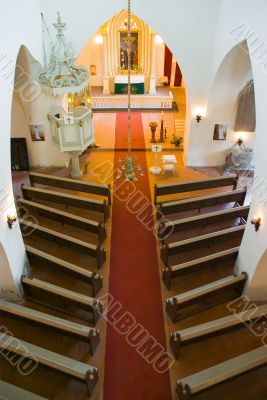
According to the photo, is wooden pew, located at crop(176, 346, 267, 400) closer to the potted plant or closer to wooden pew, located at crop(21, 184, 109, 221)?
wooden pew, located at crop(21, 184, 109, 221)

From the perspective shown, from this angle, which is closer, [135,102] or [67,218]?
[67,218]

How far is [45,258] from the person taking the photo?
752cm

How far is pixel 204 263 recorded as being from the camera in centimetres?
744

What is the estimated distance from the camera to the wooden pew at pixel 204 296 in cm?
666

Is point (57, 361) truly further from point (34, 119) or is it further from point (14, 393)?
point (34, 119)

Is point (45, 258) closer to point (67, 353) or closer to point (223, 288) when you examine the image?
point (67, 353)

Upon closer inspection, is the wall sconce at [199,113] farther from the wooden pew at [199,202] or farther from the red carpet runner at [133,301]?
the wooden pew at [199,202]

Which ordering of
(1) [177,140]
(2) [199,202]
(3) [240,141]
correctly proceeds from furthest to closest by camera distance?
(1) [177,140], (3) [240,141], (2) [199,202]

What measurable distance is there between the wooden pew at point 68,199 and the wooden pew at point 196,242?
2220 millimetres

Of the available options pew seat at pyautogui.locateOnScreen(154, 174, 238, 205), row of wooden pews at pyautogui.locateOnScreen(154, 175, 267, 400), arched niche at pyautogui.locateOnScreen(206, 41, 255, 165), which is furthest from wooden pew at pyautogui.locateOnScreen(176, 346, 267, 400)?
arched niche at pyautogui.locateOnScreen(206, 41, 255, 165)

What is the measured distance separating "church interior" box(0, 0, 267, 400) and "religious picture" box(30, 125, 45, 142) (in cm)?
4

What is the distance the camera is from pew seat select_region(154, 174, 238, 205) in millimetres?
9992

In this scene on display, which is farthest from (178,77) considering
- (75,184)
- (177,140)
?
(75,184)

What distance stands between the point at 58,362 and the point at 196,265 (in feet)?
11.6
